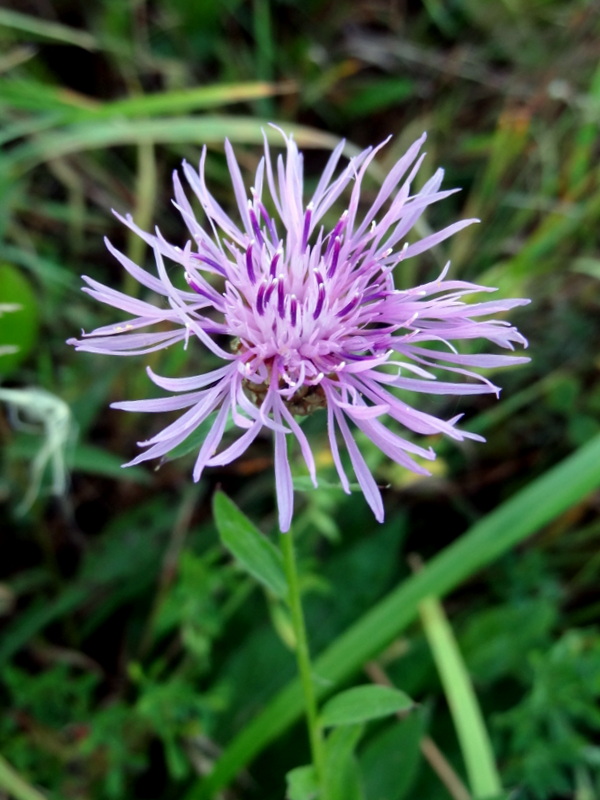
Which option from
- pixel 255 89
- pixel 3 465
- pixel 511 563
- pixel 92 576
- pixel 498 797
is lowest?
pixel 498 797

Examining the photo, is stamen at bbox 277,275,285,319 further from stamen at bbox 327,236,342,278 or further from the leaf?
the leaf

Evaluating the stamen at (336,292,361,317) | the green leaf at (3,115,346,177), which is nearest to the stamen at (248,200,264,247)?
the stamen at (336,292,361,317)

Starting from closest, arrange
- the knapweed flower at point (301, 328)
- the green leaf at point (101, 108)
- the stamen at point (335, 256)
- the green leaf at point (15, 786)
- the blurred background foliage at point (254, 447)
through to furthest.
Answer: the knapweed flower at point (301, 328), the stamen at point (335, 256), the green leaf at point (15, 786), the blurred background foliage at point (254, 447), the green leaf at point (101, 108)

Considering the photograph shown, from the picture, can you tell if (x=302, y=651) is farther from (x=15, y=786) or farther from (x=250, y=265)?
(x=15, y=786)

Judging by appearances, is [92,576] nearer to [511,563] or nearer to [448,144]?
[511,563]

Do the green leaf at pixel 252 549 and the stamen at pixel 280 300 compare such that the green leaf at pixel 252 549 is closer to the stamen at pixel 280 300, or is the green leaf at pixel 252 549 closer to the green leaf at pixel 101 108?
the stamen at pixel 280 300

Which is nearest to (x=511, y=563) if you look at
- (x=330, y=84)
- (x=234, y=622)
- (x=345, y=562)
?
(x=345, y=562)

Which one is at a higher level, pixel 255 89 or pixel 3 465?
pixel 255 89

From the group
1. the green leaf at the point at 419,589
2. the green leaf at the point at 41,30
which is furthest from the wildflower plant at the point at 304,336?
the green leaf at the point at 41,30
